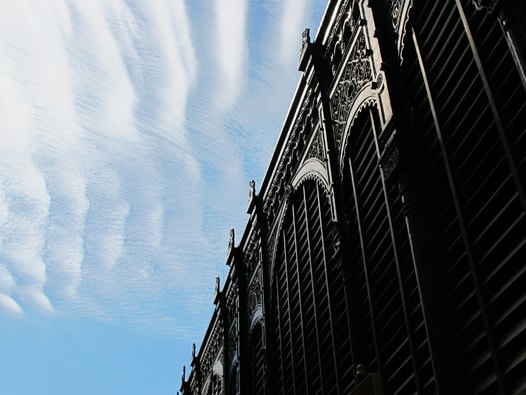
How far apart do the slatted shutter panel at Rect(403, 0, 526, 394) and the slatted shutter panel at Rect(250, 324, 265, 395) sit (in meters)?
9.92

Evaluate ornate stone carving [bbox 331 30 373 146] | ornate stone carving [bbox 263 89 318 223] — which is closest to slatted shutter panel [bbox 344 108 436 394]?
ornate stone carving [bbox 331 30 373 146]

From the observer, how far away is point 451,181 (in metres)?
9.74

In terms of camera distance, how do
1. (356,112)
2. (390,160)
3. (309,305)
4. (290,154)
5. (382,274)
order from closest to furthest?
(390,160) → (382,274) → (356,112) → (309,305) → (290,154)

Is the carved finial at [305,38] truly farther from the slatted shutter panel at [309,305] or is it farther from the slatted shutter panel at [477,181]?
the slatted shutter panel at [477,181]

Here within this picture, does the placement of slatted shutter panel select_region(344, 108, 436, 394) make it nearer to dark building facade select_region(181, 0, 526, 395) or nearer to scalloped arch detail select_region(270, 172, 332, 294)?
dark building facade select_region(181, 0, 526, 395)

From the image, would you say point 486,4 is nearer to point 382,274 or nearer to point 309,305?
point 382,274

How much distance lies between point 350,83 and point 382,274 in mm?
4291

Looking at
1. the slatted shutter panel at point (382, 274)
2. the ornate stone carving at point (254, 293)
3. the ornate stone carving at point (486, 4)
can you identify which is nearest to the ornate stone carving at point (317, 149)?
the slatted shutter panel at point (382, 274)

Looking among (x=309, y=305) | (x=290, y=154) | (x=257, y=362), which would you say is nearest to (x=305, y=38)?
(x=290, y=154)

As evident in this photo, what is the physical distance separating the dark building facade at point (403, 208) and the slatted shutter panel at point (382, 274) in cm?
3

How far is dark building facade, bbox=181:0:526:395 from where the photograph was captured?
853 cm

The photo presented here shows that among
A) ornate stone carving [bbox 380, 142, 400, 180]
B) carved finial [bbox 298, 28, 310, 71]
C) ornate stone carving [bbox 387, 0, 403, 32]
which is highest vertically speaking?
carved finial [bbox 298, 28, 310, 71]

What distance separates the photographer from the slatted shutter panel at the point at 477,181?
26.9 feet

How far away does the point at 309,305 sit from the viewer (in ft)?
52.4
